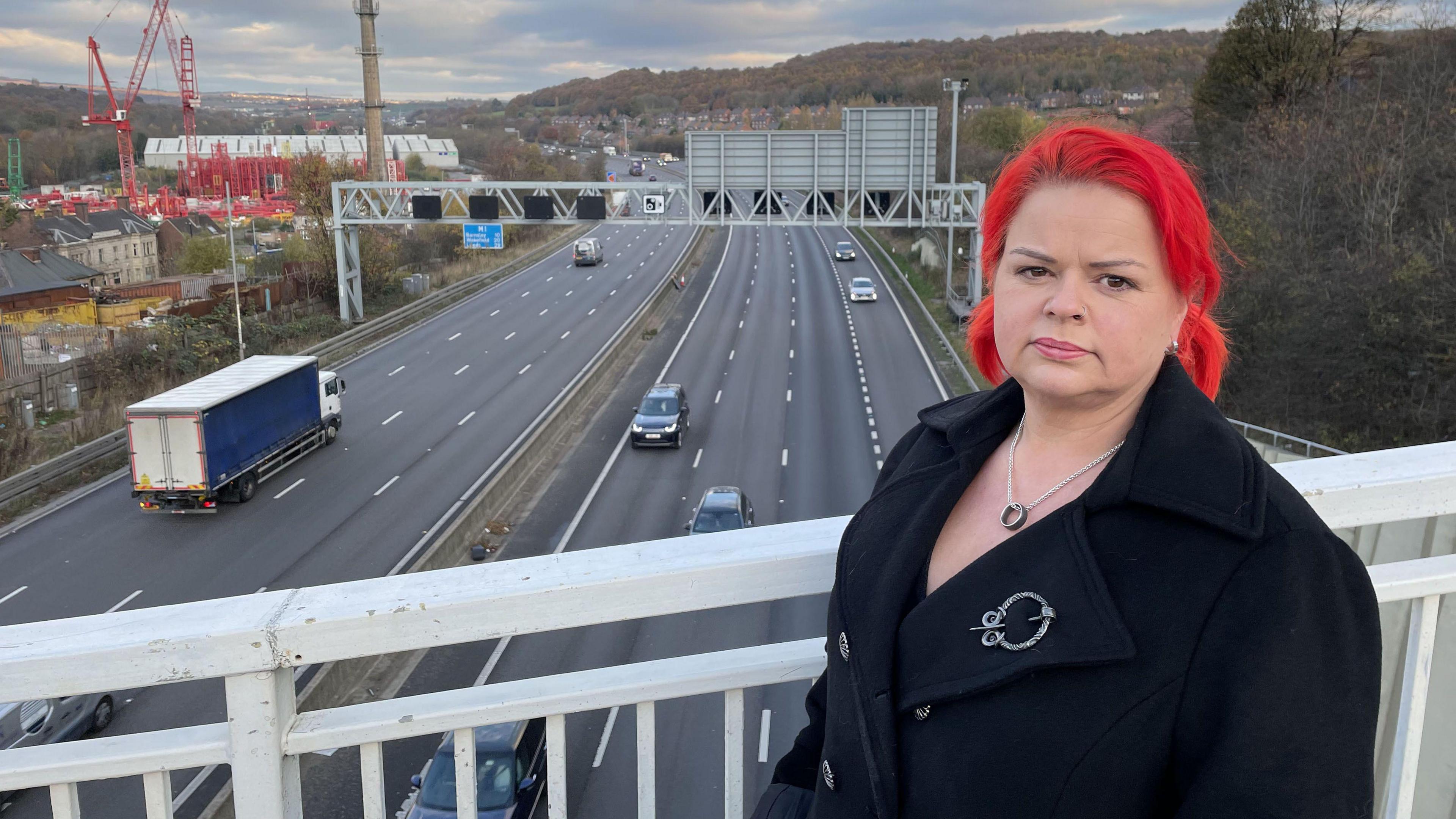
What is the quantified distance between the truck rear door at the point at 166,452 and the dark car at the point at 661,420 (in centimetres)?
A: 887

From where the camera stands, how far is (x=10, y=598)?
1570 centimetres

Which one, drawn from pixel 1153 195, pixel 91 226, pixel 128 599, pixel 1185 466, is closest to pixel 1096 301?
pixel 1153 195

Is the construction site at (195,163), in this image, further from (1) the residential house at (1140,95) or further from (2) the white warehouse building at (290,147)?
(1) the residential house at (1140,95)

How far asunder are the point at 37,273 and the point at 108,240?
1876cm

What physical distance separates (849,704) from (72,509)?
72.6ft

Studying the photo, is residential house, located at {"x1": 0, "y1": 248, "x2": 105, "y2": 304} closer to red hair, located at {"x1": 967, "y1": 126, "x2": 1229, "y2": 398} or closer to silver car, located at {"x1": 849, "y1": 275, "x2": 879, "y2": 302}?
silver car, located at {"x1": 849, "y1": 275, "x2": 879, "y2": 302}

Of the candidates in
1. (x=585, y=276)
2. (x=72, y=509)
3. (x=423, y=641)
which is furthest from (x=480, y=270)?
(x=423, y=641)

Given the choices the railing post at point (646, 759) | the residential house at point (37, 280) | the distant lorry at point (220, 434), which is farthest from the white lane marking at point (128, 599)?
the residential house at point (37, 280)

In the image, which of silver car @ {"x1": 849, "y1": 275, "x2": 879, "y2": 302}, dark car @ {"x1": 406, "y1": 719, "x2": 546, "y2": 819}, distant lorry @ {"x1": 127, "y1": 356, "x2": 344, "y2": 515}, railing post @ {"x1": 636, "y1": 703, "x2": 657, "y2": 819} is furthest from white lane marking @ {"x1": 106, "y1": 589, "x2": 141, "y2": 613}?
silver car @ {"x1": 849, "y1": 275, "x2": 879, "y2": 302}

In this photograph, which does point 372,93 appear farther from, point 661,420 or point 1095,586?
point 1095,586

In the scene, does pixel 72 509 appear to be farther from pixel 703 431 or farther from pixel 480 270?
pixel 480 270

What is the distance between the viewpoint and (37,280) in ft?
133

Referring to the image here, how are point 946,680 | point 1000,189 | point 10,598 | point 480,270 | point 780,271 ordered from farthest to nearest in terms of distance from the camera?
point 780,271
point 480,270
point 10,598
point 1000,189
point 946,680

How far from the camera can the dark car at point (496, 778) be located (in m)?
3.21
